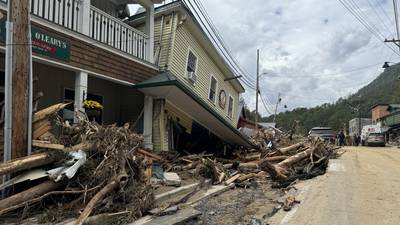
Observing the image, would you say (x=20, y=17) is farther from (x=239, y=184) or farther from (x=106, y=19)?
(x=239, y=184)

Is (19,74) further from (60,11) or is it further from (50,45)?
(60,11)

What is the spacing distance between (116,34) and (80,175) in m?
6.74

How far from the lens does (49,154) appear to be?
741 centimetres

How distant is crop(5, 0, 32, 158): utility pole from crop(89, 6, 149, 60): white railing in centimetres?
478

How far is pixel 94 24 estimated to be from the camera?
12.1m

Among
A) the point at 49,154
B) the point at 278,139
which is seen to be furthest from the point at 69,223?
the point at 278,139

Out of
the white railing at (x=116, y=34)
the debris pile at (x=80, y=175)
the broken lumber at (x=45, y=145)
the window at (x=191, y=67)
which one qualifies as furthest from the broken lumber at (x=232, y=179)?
the broken lumber at (x=45, y=145)

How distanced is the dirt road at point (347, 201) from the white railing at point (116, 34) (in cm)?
698

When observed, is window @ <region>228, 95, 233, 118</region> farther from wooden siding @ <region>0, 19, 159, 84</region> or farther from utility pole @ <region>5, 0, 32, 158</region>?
utility pole @ <region>5, 0, 32, 158</region>

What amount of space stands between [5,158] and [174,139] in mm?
10142

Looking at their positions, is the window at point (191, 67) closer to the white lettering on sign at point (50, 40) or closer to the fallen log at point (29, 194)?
the white lettering on sign at point (50, 40)

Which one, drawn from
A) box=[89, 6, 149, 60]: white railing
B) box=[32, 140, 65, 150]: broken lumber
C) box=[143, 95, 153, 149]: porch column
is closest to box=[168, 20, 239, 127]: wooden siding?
box=[89, 6, 149, 60]: white railing

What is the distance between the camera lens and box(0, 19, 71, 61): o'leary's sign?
9.55 m

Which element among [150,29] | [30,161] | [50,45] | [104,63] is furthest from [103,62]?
[30,161]
